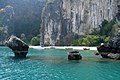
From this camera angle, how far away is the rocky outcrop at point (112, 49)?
68944mm

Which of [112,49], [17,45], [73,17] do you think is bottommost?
[112,49]

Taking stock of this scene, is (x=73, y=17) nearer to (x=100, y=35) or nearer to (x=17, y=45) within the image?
(x=100, y=35)

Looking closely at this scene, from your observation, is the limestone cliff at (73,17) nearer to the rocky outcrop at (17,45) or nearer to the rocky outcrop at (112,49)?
the rocky outcrop at (112,49)

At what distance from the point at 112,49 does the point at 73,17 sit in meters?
96.3

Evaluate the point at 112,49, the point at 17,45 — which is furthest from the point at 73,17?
the point at 112,49

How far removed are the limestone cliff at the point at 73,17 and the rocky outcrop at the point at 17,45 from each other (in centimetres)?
8804

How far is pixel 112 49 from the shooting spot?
231 ft

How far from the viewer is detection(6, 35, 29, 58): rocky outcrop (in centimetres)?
7281

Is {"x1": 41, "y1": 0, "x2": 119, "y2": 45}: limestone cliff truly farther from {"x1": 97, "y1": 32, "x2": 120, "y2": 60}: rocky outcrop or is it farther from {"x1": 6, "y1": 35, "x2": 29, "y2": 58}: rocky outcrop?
{"x1": 6, "y1": 35, "x2": 29, "y2": 58}: rocky outcrop

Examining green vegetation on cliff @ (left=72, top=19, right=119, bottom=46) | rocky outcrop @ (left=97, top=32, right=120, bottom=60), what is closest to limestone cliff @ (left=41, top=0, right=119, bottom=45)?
green vegetation on cliff @ (left=72, top=19, right=119, bottom=46)

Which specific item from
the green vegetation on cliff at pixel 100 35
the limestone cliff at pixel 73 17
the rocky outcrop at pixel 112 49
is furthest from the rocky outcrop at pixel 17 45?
the limestone cliff at pixel 73 17

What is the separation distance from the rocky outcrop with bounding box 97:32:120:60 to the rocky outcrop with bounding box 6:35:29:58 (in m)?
21.1

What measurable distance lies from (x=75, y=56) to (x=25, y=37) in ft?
441

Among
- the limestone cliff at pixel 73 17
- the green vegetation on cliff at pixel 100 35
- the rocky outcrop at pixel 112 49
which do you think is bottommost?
the rocky outcrop at pixel 112 49
